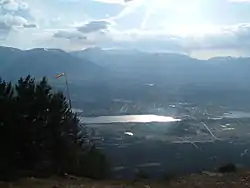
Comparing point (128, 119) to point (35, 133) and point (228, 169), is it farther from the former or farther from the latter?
point (228, 169)

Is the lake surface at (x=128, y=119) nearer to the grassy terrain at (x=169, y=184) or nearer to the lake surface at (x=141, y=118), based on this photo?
the lake surface at (x=141, y=118)

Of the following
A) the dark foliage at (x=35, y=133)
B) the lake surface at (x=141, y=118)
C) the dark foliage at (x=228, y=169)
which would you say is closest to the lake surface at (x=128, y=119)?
the lake surface at (x=141, y=118)

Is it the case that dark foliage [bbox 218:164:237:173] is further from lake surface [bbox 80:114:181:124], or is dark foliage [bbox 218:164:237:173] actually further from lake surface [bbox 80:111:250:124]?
lake surface [bbox 80:111:250:124]

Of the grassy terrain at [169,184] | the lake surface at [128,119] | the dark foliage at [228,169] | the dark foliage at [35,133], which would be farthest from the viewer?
the lake surface at [128,119]

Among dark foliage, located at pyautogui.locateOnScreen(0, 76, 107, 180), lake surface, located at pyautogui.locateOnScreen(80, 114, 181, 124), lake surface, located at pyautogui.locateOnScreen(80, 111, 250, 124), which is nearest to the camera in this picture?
dark foliage, located at pyautogui.locateOnScreen(0, 76, 107, 180)

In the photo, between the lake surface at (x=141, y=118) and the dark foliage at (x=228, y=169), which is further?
the lake surface at (x=141, y=118)

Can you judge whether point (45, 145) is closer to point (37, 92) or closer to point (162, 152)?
point (37, 92)

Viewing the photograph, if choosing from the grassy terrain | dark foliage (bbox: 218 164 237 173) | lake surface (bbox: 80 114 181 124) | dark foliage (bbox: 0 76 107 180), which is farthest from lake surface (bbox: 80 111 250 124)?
the grassy terrain

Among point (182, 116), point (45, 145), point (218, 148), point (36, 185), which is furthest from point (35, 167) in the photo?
point (182, 116)

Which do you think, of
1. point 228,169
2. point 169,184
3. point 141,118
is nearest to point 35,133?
point 169,184
